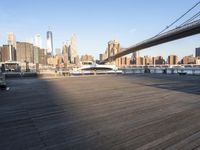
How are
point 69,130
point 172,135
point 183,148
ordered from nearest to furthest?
point 183,148
point 172,135
point 69,130

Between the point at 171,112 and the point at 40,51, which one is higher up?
the point at 40,51

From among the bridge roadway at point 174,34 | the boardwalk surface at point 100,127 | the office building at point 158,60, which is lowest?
the boardwalk surface at point 100,127

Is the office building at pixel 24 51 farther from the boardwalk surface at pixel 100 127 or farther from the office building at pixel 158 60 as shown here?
the boardwalk surface at pixel 100 127

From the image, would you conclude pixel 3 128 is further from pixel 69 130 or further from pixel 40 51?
pixel 40 51

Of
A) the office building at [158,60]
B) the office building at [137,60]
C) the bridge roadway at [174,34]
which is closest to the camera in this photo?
the bridge roadway at [174,34]

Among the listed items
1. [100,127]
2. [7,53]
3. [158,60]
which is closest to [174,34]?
[100,127]

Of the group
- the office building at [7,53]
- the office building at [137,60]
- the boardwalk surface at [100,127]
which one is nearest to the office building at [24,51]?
the office building at [7,53]

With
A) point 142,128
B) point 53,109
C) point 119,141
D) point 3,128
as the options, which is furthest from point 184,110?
point 3,128

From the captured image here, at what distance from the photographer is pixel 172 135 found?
4.10 m

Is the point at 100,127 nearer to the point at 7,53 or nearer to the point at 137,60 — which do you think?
the point at 137,60

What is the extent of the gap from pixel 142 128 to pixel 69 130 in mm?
1474

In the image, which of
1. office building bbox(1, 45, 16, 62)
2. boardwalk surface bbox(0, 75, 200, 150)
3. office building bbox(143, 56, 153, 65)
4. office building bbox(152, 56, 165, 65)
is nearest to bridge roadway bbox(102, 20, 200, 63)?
office building bbox(143, 56, 153, 65)

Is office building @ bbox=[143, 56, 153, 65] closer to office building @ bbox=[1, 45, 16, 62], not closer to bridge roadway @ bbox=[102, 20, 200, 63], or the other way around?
bridge roadway @ bbox=[102, 20, 200, 63]

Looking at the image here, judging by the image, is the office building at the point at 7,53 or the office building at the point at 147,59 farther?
Answer: the office building at the point at 7,53
